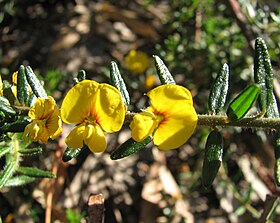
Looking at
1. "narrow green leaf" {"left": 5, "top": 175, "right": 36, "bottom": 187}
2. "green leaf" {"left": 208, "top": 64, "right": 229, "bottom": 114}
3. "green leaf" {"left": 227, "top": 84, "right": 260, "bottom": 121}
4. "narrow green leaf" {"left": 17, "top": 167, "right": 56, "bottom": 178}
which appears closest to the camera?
"green leaf" {"left": 227, "top": 84, "right": 260, "bottom": 121}

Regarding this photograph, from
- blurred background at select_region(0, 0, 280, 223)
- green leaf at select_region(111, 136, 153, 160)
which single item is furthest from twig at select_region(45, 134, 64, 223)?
green leaf at select_region(111, 136, 153, 160)

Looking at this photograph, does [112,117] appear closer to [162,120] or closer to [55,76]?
[162,120]

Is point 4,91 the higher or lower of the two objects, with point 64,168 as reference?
higher

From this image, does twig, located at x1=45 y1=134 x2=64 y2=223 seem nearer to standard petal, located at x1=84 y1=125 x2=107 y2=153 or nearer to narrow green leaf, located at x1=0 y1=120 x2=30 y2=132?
narrow green leaf, located at x1=0 y1=120 x2=30 y2=132

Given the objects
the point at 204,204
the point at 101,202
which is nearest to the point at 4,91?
the point at 101,202

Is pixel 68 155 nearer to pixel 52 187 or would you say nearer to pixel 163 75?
pixel 163 75

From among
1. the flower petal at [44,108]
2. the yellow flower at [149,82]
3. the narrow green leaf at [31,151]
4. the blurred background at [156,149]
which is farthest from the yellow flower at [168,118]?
the yellow flower at [149,82]

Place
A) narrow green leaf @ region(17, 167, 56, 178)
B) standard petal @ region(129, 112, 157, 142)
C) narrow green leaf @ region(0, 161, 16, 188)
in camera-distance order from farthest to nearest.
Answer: narrow green leaf @ region(17, 167, 56, 178)
narrow green leaf @ region(0, 161, 16, 188)
standard petal @ region(129, 112, 157, 142)

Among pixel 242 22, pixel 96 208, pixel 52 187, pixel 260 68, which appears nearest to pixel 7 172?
pixel 96 208
